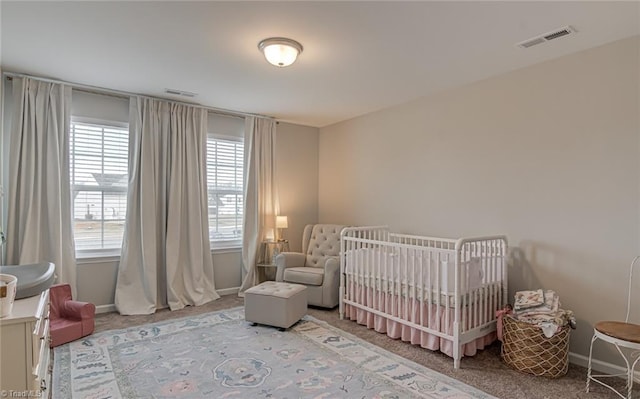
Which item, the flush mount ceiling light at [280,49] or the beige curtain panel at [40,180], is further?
the beige curtain panel at [40,180]

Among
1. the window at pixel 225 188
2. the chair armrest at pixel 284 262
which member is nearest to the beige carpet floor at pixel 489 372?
the chair armrest at pixel 284 262

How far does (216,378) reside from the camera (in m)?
2.52

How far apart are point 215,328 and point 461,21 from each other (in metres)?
3.38

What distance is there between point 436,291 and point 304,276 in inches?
70.8

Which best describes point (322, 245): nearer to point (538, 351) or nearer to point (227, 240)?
point (227, 240)

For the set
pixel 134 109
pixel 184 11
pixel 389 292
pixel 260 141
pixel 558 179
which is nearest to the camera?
pixel 184 11

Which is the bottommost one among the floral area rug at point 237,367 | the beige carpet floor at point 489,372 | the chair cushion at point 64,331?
the beige carpet floor at point 489,372

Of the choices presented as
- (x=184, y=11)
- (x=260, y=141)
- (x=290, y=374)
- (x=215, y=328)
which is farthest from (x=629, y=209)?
(x=260, y=141)

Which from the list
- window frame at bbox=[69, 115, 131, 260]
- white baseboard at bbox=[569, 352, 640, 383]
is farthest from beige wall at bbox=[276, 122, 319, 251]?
white baseboard at bbox=[569, 352, 640, 383]

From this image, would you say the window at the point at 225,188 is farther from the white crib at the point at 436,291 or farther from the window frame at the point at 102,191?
the white crib at the point at 436,291

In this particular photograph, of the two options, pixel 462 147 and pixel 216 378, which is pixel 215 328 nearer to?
pixel 216 378

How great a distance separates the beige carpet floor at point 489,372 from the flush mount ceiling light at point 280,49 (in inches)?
101

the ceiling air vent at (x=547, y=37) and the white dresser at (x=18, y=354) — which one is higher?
the ceiling air vent at (x=547, y=37)

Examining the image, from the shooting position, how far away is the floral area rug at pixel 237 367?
7.70 ft
